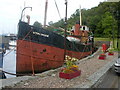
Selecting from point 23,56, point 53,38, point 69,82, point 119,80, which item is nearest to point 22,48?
point 23,56

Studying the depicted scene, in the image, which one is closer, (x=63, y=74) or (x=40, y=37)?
(x=63, y=74)

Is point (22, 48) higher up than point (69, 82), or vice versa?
point (22, 48)

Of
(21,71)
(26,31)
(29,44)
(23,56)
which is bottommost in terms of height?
(21,71)

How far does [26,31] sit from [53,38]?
2.15 m

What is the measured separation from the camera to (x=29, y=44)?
9.26 m

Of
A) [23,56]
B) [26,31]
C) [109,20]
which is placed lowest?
[23,56]

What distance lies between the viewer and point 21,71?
883cm

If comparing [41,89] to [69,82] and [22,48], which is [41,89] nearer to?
[69,82]

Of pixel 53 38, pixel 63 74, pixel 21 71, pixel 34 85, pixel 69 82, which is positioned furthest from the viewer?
pixel 53 38

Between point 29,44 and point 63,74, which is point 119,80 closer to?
point 63,74

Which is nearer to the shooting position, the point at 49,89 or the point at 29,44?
the point at 49,89

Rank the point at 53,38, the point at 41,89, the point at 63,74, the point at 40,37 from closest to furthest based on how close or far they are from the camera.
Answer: the point at 41,89
the point at 63,74
the point at 40,37
the point at 53,38

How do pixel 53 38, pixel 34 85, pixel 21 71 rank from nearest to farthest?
pixel 34 85
pixel 21 71
pixel 53 38

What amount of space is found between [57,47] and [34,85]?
5914 mm
